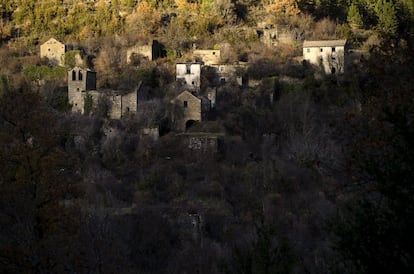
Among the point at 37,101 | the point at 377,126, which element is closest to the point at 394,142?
the point at 377,126

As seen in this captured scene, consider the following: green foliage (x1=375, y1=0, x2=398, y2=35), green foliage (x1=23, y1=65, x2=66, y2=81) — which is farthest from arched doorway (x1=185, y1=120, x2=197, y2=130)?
green foliage (x1=375, y1=0, x2=398, y2=35)

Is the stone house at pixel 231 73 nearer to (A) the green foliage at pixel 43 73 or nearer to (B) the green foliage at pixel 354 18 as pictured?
(A) the green foliage at pixel 43 73

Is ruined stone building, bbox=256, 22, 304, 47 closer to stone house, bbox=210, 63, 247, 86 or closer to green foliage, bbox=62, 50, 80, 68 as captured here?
stone house, bbox=210, 63, 247, 86

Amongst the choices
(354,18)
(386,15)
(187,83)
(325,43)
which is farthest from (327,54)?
(354,18)

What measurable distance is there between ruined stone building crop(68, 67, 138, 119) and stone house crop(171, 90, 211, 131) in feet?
5.70

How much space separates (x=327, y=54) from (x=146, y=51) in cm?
945

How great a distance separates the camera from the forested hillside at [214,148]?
671cm

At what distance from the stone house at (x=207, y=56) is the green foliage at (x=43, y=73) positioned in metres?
6.78

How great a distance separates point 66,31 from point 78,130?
14.4 metres

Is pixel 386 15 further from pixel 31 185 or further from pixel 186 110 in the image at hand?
pixel 31 185

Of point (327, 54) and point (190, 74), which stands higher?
point (327, 54)

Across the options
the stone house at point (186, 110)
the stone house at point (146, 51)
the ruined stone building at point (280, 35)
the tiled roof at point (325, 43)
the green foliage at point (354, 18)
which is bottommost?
the stone house at point (186, 110)

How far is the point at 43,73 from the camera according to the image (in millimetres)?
31125

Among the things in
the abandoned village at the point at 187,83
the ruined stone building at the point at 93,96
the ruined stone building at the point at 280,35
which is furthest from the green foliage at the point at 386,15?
the ruined stone building at the point at 93,96
